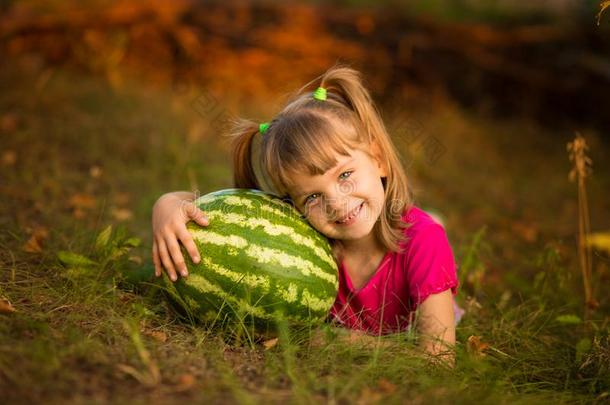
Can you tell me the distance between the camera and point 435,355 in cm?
257

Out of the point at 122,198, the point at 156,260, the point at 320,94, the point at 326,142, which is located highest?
the point at 320,94

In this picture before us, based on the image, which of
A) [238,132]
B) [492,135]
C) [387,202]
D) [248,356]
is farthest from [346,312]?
[492,135]

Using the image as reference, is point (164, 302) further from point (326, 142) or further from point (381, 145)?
point (381, 145)

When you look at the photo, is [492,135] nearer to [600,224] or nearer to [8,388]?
[600,224]

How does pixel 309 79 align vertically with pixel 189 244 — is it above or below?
above

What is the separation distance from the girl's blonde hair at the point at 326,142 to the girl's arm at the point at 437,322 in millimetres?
342

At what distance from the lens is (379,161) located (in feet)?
10.1

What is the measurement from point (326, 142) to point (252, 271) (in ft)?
2.22

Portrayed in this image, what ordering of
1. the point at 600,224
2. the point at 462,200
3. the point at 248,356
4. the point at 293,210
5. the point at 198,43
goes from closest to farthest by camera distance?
the point at 248,356, the point at 293,210, the point at 600,224, the point at 462,200, the point at 198,43

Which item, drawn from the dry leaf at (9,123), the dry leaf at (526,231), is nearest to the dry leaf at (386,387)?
the dry leaf at (526,231)

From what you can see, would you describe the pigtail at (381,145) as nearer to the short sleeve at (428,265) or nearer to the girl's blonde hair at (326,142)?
the girl's blonde hair at (326,142)

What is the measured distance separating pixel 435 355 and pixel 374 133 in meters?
1.11

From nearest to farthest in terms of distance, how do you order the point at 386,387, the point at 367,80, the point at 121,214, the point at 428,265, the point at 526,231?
the point at 386,387, the point at 428,265, the point at 121,214, the point at 526,231, the point at 367,80

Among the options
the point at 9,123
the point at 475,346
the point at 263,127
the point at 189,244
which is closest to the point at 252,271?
the point at 189,244
